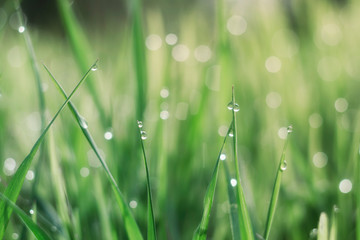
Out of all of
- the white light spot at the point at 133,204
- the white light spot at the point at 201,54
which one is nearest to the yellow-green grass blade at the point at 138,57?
the white light spot at the point at 133,204

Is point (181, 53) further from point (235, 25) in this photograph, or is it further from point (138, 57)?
point (138, 57)

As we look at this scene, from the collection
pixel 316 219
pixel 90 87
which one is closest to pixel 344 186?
pixel 316 219

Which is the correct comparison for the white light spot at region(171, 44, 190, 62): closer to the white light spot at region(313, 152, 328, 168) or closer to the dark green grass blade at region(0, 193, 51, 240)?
the white light spot at region(313, 152, 328, 168)

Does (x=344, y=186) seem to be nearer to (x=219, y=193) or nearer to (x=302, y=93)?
(x=219, y=193)

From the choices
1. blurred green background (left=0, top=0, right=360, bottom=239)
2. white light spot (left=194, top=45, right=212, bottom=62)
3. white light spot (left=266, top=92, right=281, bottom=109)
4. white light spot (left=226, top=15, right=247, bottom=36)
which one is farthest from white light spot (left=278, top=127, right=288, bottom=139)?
white light spot (left=226, top=15, right=247, bottom=36)

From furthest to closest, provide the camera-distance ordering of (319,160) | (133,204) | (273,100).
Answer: (273,100) → (319,160) → (133,204)

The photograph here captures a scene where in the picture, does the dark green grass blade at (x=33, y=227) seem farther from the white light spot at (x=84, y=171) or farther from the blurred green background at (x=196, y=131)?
the white light spot at (x=84, y=171)

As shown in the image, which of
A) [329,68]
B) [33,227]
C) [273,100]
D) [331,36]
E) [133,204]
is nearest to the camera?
[33,227]

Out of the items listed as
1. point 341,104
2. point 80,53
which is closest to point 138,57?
point 80,53
